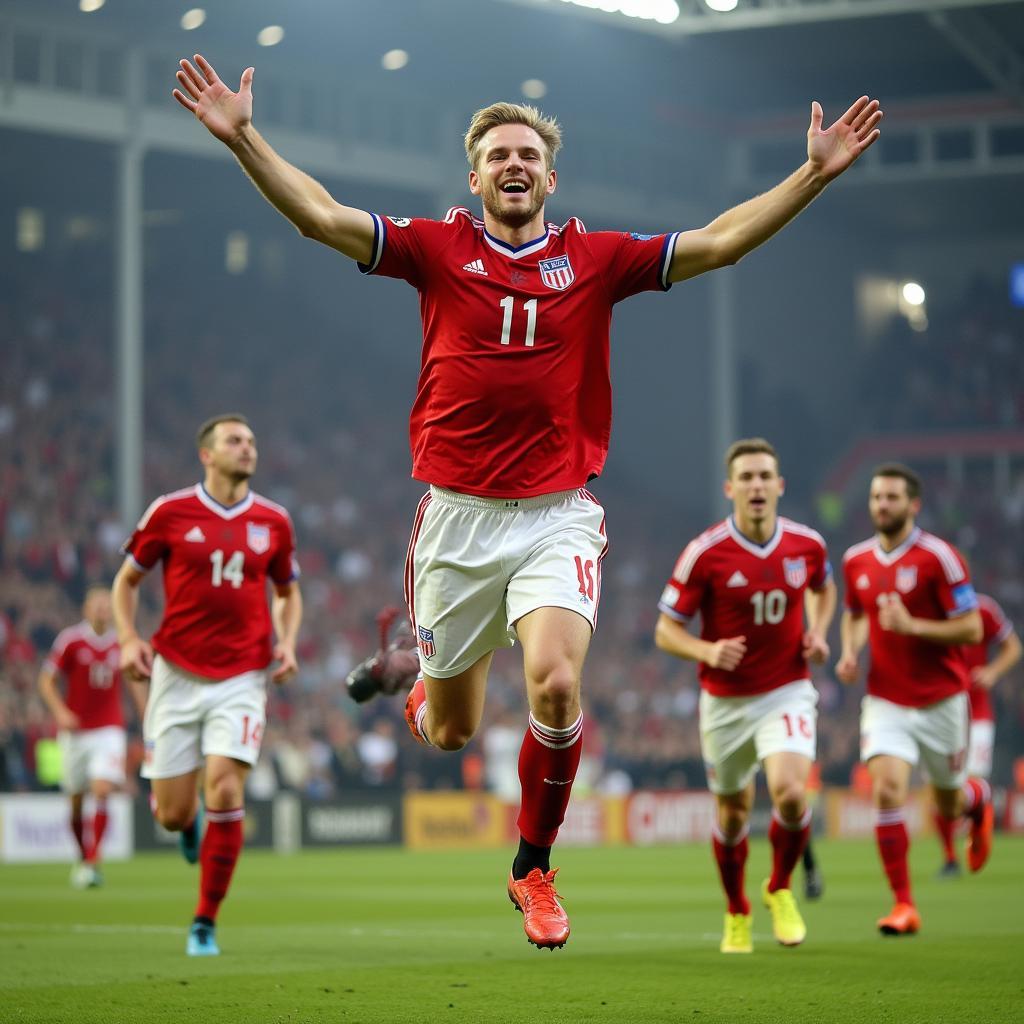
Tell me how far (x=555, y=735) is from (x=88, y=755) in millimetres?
11291

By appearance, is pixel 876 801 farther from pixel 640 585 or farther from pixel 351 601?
pixel 640 585

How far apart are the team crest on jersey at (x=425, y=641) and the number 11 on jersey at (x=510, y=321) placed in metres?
→ 1.19

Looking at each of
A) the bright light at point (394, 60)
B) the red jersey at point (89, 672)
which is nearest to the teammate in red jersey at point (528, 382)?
the red jersey at point (89, 672)

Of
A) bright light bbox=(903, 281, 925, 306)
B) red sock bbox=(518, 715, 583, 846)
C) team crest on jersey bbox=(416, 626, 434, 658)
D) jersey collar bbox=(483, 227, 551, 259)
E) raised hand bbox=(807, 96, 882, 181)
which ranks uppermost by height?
bright light bbox=(903, 281, 925, 306)

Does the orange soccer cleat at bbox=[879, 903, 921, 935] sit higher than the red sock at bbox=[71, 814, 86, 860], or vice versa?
the red sock at bbox=[71, 814, 86, 860]

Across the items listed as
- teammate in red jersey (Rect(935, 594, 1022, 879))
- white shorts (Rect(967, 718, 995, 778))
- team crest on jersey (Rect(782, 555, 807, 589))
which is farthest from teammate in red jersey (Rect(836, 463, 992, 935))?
white shorts (Rect(967, 718, 995, 778))

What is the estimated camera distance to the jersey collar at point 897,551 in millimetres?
11953

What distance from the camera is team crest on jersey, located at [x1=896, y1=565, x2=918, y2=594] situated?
11.9 meters

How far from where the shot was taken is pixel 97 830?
55.5 ft

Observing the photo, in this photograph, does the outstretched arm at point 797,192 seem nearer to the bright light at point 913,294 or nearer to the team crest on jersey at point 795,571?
the team crest on jersey at point 795,571

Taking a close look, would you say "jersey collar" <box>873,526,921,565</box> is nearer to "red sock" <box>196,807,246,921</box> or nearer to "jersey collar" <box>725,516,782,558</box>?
"jersey collar" <box>725,516,782,558</box>

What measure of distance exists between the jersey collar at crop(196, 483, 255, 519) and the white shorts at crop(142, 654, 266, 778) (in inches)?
35.2

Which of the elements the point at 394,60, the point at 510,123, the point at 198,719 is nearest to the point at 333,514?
the point at 394,60

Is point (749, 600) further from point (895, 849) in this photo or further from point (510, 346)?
point (510, 346)
